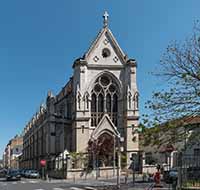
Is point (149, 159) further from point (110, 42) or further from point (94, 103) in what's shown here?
point (110, 42)

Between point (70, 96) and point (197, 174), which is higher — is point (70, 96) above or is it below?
above

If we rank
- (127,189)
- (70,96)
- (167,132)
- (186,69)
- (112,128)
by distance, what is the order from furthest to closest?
1. (70,96)
2. (112,128)
3. (127,189)
4. (186,69)
5. (167,132)

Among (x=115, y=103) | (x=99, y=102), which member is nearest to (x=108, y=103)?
(x=115, y=103)

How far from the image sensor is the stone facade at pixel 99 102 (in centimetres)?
6675

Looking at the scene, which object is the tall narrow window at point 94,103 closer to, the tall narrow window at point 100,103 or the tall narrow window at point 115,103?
the tall narrow window at point 100,103

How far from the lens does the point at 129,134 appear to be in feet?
222

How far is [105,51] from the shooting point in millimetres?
70812

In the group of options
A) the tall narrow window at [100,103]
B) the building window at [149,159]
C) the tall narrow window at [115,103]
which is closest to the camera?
the building window at [149,159]

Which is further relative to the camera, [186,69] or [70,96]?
[70,96]

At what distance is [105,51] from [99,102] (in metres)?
8.11

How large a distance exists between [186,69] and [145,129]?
151 inches

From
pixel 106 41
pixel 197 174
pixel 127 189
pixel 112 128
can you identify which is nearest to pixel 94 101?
pixel 112 128

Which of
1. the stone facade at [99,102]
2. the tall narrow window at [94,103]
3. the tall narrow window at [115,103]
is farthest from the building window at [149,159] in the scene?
the tall narrow window at [94,103]

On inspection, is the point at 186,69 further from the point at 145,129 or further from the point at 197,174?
the point at 197,174
